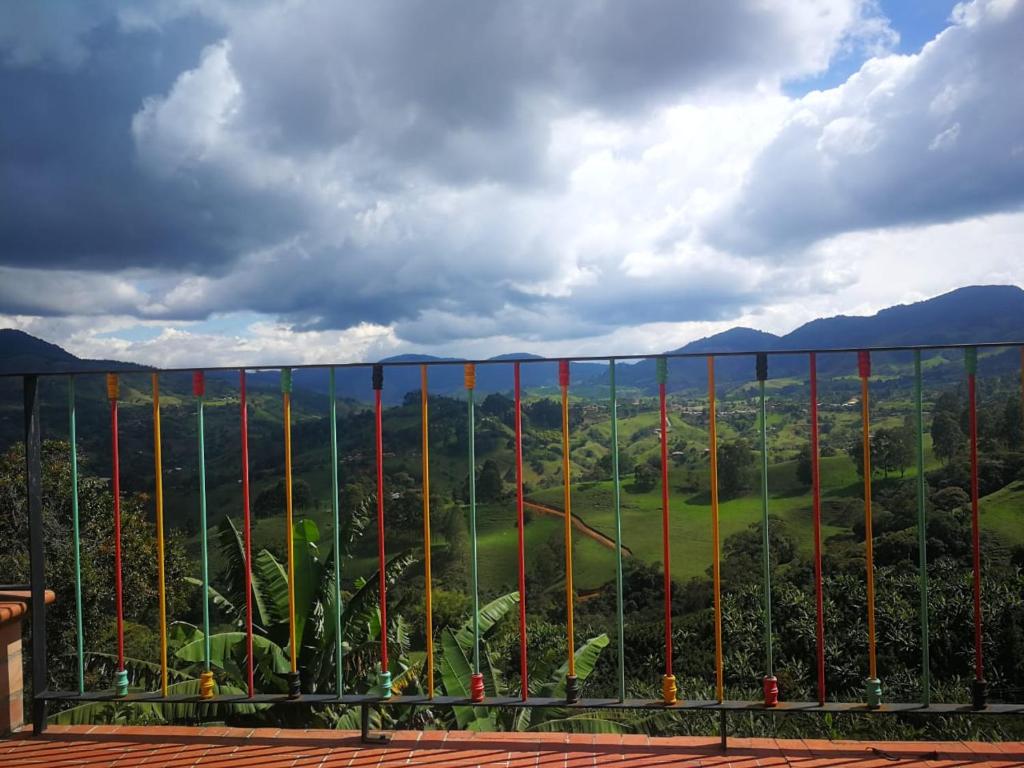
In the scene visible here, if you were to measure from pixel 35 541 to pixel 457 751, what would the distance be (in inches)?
65.2

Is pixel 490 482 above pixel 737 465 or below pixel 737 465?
below

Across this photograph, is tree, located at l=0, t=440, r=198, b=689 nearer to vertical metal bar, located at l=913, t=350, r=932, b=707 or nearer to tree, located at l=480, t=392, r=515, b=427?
tree, located at l=480, t=392, r=515, b=427

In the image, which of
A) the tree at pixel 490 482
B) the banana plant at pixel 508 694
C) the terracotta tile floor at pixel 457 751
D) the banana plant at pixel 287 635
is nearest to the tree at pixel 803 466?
the tree at pixel 490 482

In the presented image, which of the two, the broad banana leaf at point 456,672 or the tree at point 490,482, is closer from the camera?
the broad banana leaf at point 456,672

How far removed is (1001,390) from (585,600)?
1020 cm

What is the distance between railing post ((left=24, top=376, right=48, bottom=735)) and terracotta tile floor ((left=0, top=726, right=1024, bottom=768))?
14 cm

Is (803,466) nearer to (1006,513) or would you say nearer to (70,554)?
(1006,513)

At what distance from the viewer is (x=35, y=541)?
2650 mm

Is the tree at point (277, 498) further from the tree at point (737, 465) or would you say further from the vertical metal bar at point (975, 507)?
the vertical metal bar at point (975, 507)

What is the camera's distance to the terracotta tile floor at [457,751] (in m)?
2.36

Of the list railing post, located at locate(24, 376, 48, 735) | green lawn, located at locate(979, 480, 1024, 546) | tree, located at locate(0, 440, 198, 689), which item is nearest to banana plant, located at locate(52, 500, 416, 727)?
railing post, located at locate(24, 376, 48, 735)

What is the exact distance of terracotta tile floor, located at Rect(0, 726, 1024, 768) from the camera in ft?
7.73

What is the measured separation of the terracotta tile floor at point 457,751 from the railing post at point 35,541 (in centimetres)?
14

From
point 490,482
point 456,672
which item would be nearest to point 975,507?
point 456,672
